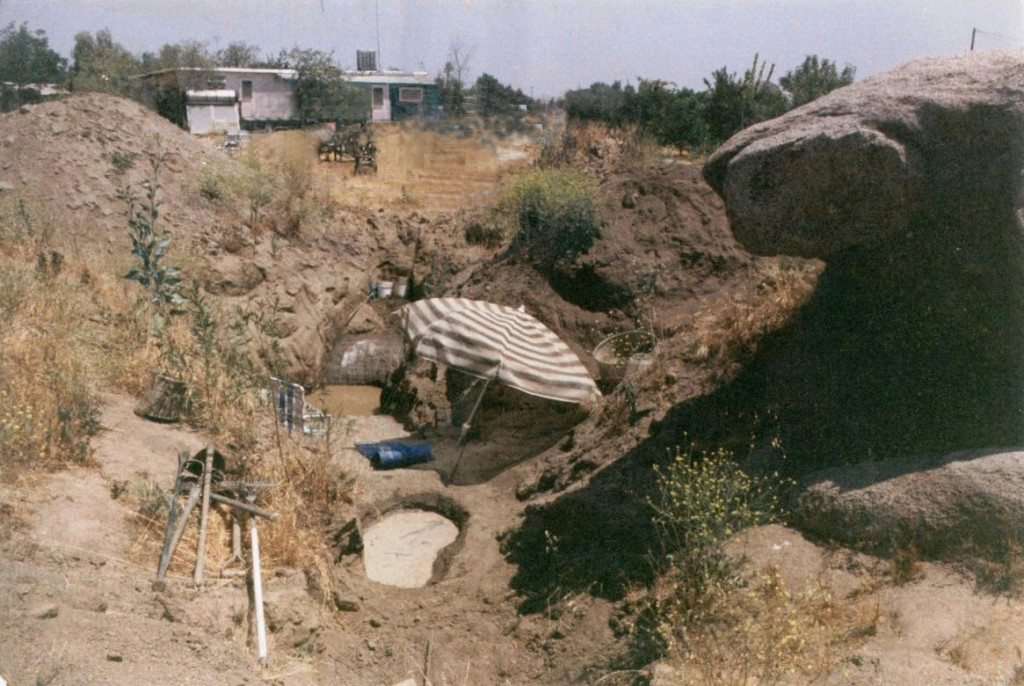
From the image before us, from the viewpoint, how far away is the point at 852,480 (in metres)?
5.29

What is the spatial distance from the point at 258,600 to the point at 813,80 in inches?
475

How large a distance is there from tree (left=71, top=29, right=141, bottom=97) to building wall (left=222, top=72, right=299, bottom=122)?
2187 mm

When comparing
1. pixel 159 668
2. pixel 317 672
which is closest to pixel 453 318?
pixel 317 672

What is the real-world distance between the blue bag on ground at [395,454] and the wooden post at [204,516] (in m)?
2.66

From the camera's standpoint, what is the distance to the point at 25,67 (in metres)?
14.0

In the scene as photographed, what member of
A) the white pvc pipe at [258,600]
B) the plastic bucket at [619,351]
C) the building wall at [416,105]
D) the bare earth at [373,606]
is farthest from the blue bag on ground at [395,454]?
the building wall at [416,105]

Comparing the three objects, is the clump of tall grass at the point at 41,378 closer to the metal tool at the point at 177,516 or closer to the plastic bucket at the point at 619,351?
the metal tool at the point at 177,516

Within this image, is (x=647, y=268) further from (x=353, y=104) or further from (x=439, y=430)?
(x=353, y=104)

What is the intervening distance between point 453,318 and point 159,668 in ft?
16.3

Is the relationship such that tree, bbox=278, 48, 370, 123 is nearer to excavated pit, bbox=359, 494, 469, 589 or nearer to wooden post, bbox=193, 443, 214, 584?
excavated pit, bbox=359, 494, 469, 589

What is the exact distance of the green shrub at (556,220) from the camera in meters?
11.3

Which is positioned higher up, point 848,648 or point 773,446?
point 773,446

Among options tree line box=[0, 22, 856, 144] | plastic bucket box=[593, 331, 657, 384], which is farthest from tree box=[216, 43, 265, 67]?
plastic bucket box=[593, 331, 657, 384]

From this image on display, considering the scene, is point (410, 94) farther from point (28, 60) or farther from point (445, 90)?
point (28, 60)
